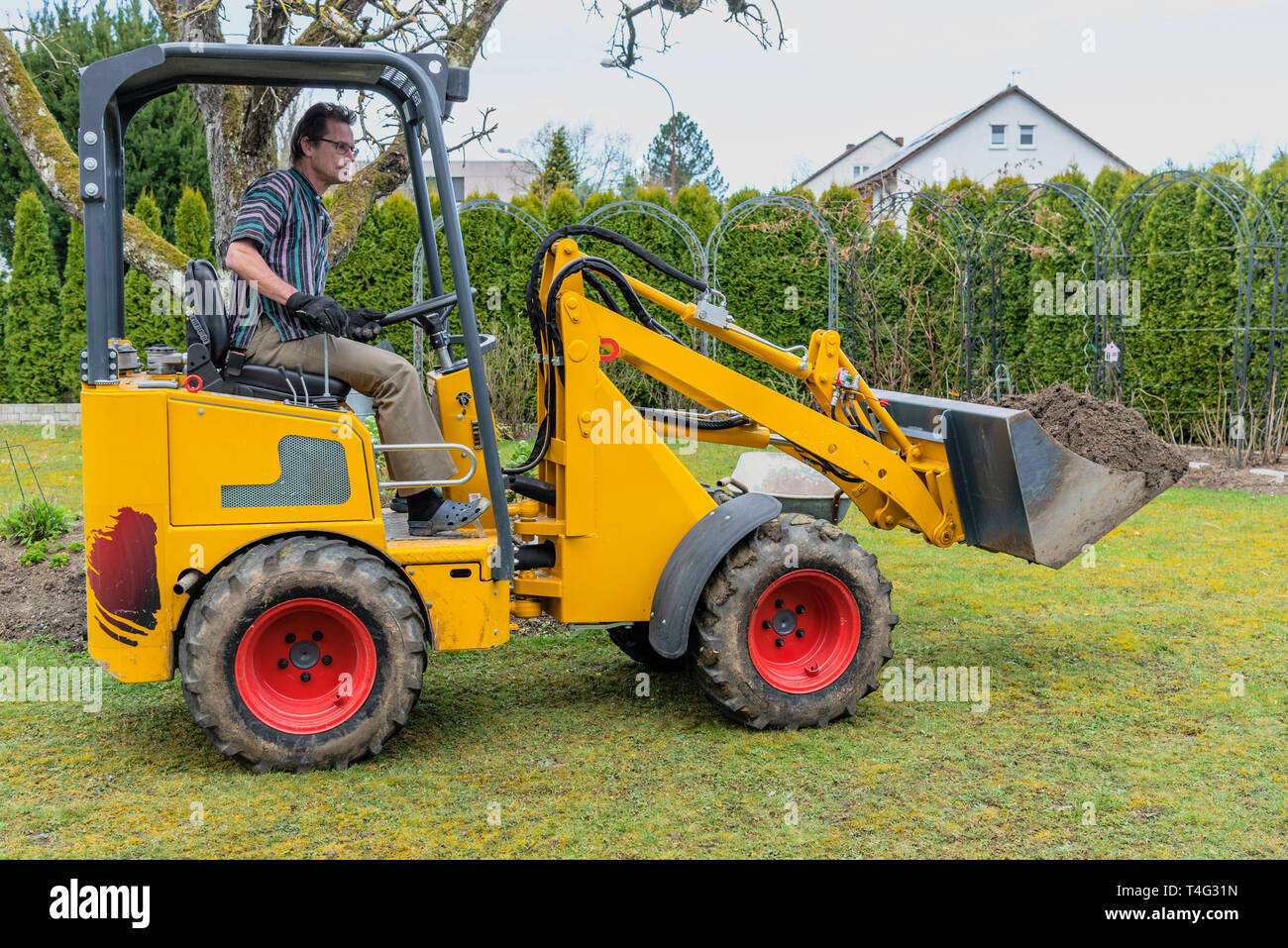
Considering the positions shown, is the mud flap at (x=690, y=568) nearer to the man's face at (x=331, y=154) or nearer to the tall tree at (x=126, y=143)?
the man's face at (x=331, y=154)

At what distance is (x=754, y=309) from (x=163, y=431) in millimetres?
11297

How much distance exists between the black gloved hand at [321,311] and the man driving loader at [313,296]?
0.04m

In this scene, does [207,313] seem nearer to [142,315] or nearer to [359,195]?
[359,195]

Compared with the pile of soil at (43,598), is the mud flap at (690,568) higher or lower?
higher

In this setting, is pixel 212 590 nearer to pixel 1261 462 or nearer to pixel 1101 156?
pixel 1261 462

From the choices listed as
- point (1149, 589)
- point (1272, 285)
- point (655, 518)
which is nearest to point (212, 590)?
point (655, 518)

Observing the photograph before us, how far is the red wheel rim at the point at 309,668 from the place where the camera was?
160 inches

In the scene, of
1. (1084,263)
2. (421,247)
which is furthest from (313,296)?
(1084,263)

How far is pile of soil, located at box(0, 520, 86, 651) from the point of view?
593cm

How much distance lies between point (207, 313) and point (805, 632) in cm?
250

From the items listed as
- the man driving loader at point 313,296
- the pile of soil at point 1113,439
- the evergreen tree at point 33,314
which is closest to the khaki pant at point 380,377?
the man driving loader at point 313,296

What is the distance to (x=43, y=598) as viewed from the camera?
Result: 626 centimetres

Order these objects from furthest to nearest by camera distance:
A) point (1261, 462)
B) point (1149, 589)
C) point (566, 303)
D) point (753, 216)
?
point (753, 216) < point (1261, 462) < point (1149, 589) < point (566, 303)

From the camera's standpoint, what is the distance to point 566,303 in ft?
14.4
